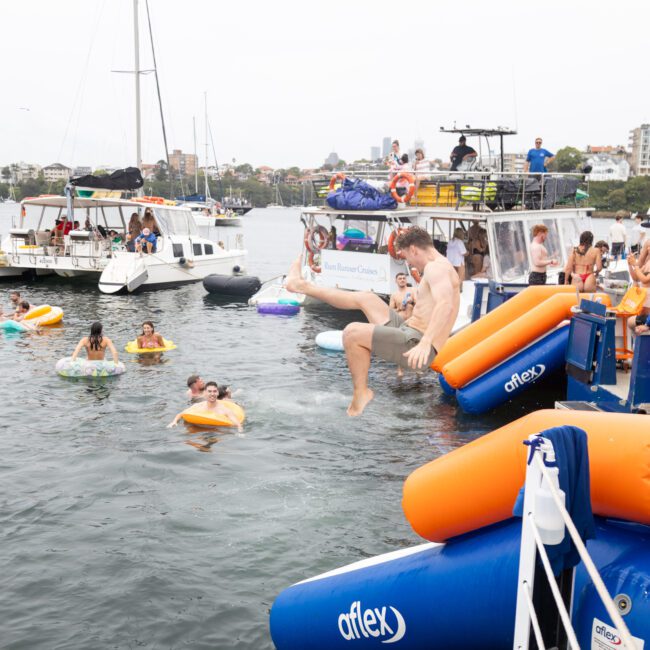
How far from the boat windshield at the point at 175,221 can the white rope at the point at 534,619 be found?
97.0 ft

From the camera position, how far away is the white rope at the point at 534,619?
12.3 ft

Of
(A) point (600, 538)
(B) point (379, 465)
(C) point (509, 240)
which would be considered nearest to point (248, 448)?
(B) point (379, 465)

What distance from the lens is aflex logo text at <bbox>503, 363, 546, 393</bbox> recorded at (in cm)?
1333

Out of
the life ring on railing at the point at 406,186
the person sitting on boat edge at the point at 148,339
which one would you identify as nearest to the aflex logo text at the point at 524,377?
the person sitting on boat edge at the point at 148,339

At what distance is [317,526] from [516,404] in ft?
20.6

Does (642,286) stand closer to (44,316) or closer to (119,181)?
(44,316)

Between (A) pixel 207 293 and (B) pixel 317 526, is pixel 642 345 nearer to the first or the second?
(B) pixel 317 526

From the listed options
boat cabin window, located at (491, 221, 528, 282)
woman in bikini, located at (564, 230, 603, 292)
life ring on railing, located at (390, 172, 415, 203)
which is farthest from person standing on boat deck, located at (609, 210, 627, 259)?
woman in bikini, located at (564, 230, 603, 292)

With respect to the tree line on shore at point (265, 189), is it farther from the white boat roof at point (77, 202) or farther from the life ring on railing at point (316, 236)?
the life ring on railing at point (316, 236)

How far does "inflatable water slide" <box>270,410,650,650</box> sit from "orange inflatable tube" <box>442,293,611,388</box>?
853 cm

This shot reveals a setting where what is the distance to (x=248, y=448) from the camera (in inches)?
500

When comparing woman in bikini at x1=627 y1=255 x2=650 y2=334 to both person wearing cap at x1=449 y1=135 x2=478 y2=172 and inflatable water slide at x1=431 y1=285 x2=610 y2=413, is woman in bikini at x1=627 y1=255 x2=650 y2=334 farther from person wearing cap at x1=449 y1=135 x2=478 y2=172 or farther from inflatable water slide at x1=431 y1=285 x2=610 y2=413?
person wearing cap at x1=449 y1=135 x2=478 y2=172

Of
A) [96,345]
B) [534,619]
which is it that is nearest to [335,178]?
[96,345]

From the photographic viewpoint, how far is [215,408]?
13852 mm
